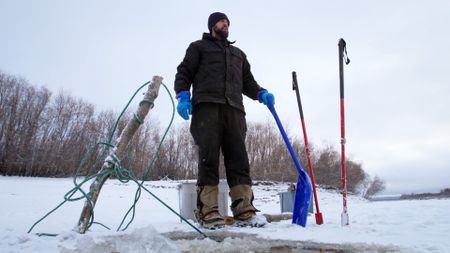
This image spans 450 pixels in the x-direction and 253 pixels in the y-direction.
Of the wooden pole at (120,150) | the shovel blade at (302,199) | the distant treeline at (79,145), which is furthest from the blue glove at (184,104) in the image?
the distant treeline at (79,145)

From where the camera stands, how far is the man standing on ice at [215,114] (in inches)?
96.3

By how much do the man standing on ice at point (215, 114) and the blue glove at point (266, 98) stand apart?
0.94ft

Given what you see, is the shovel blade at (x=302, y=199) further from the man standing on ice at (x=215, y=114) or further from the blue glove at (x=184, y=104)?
the blue glove at (x=184, y=104)

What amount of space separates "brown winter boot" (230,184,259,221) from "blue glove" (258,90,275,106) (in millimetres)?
833

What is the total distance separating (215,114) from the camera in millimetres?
2520

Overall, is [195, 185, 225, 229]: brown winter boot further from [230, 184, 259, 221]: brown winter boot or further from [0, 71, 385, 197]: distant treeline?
[0, 71, 385, 197]: distant treeline

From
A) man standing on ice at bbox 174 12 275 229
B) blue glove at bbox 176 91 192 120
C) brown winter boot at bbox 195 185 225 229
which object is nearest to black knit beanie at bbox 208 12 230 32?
man standing on ice at bbox 174 12 275 229

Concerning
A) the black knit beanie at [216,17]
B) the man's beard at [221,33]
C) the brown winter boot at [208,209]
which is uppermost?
the black knit beanie at [216,17]

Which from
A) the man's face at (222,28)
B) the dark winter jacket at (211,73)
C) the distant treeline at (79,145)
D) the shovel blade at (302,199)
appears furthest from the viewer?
the distant treeline at (79,145)

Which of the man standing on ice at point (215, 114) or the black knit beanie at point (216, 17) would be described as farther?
the black knit beanie at point (216, 17)

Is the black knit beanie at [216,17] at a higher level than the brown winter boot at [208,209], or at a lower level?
higher

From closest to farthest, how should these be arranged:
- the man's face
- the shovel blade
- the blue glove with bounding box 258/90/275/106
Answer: the shovel blade
the man's face
the blue glove with bounding box 258/90/275/106

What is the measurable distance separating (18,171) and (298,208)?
1748 cm

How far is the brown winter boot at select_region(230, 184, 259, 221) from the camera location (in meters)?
2.47
